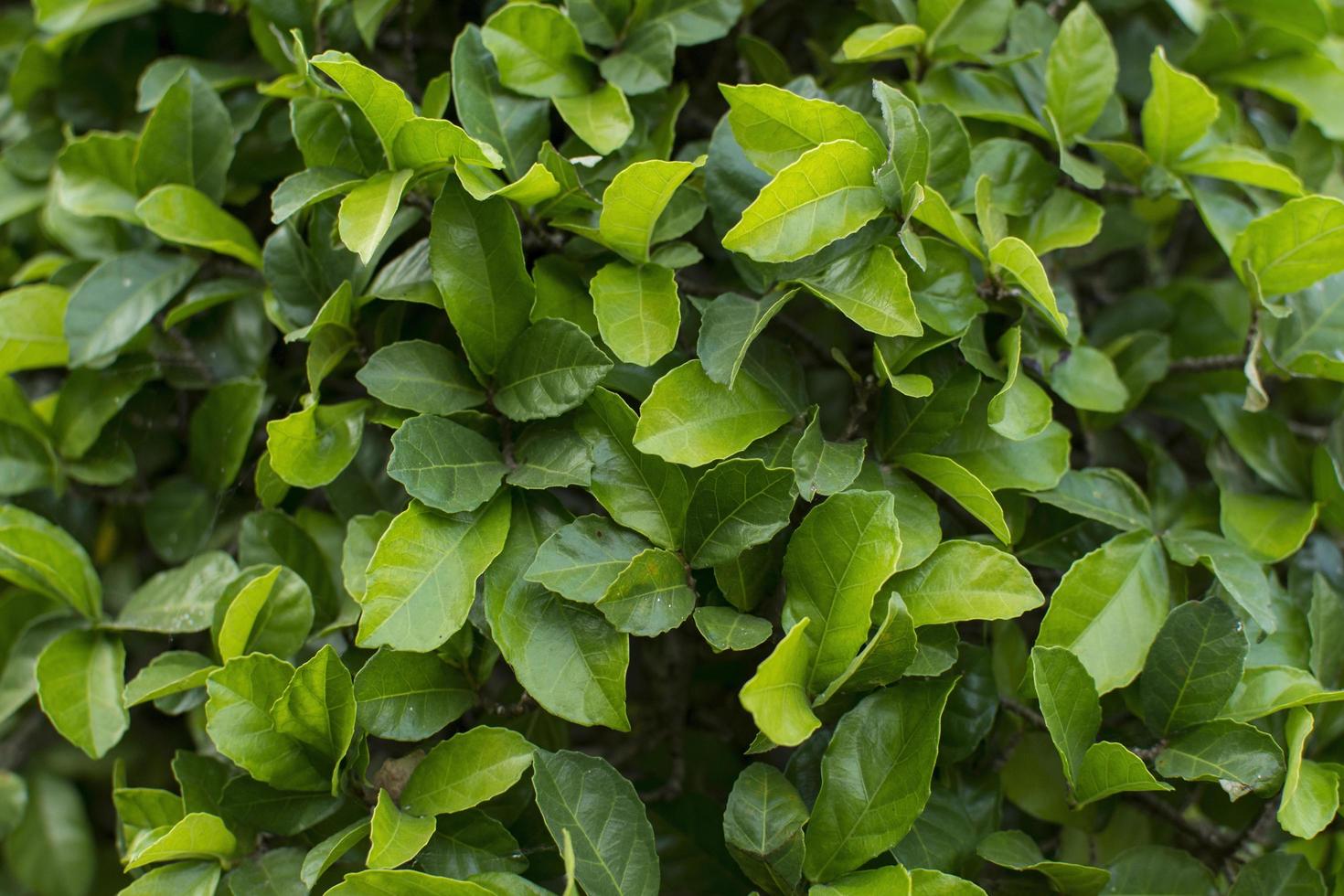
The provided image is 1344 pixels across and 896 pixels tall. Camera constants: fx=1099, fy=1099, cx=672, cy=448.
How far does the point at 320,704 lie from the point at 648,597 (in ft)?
0.79

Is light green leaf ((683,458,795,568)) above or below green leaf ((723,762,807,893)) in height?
above

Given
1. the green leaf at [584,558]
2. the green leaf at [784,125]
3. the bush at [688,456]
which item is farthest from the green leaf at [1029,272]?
the green leaf at [584,558]

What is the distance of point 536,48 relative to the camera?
2.91ft

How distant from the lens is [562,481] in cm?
77

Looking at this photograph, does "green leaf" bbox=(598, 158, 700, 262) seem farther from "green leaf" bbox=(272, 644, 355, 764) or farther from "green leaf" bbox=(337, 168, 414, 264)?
"green leaf" bbox=(272, 644, 355, 764)

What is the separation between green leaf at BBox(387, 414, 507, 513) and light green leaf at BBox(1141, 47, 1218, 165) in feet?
2.06

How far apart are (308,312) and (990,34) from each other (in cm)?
63

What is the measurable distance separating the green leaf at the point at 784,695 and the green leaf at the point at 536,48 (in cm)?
49

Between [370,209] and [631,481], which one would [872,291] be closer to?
[631,481]

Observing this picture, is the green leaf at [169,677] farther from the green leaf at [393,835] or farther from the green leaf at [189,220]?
the green leaf at [189,220]

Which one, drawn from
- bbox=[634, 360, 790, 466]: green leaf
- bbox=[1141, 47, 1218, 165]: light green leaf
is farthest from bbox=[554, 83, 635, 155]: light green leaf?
bbox=[1141, 47, 1218, 165]: light green leaf

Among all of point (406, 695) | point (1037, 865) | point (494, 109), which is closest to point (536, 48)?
point (494, 109)

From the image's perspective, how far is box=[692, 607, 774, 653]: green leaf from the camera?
0.73 m

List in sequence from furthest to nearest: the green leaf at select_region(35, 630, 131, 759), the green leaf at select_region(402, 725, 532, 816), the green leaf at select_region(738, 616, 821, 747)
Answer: the green leaf at select_region(35, 630, 131, 759), the green leaf at select_region(402, 725, 532, 816), the green leaf at select_region(738, 616, 821, 747)
